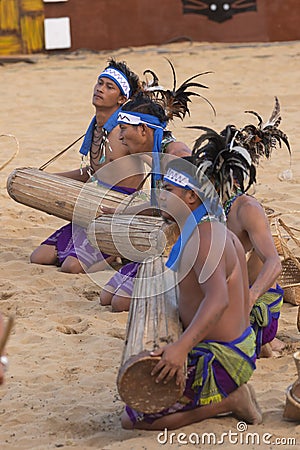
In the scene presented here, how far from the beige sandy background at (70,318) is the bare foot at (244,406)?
4cm

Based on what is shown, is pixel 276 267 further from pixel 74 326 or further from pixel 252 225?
pixel 74 326

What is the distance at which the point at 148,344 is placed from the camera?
10.7ft

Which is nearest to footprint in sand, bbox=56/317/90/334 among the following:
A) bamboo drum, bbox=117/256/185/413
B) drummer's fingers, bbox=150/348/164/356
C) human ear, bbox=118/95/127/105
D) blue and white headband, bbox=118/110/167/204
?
blue and white headband, bbox=118/110/167/204

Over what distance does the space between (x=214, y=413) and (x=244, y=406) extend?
12 cm

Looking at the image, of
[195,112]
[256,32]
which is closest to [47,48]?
[256,32]

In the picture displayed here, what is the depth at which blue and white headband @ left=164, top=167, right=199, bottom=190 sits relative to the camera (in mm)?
3510

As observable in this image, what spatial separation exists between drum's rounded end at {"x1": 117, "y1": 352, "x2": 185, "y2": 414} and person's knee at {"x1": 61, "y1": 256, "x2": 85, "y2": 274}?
2.23m

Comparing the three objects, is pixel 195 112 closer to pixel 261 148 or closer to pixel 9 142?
pixel 9 142

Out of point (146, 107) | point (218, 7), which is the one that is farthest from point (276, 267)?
point (218, 7)

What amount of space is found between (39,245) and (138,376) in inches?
110

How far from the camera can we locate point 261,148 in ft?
14.1

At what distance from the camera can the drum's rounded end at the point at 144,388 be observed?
3172mm

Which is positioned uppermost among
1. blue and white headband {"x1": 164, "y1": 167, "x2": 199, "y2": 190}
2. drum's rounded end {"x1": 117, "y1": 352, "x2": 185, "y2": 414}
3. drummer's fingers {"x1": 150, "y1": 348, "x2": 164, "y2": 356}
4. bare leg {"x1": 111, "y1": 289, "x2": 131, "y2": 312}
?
blue and white headband {"x1": 164, "y1": 167, "x2": 199, "y2": 190}

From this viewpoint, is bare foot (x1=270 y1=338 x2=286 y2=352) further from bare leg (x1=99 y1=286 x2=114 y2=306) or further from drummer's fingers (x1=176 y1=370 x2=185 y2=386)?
drummer's fingers (x1=176 y1=370 x2=185 y2=386)
